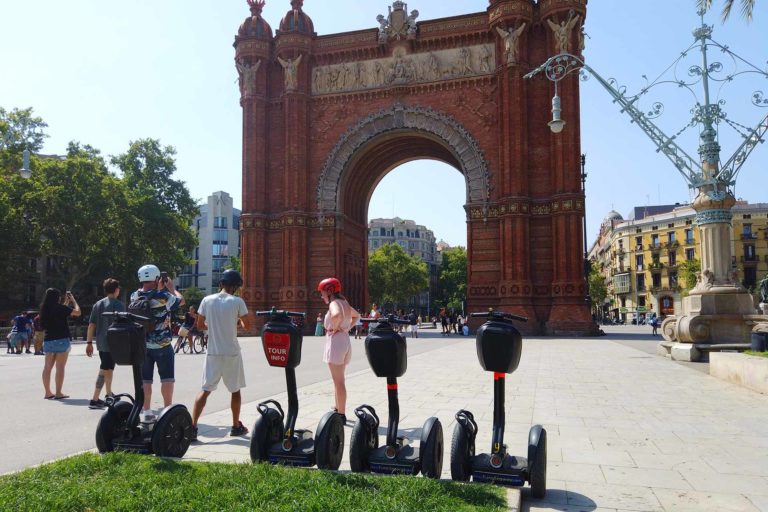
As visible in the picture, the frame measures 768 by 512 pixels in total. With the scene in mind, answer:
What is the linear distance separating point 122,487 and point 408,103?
107 ft

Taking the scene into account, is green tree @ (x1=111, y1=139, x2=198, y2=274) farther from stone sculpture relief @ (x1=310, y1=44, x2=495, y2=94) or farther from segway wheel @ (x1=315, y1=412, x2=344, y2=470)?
segway wheel @ (x1=315, y1=412, x2=344, y2=470)

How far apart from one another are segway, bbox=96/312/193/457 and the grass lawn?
1.24ft

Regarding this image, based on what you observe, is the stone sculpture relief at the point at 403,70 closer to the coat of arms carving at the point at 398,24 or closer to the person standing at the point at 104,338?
the coat of arms carving at the point at 398,24

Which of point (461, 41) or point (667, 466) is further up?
point (461, 41)

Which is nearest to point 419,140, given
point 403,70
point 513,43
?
point 403,70

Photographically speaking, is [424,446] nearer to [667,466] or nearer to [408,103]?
[667,466]

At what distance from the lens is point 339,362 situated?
688cm

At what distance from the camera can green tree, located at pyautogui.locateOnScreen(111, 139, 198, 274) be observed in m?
44.2

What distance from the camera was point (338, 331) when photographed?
6.85 meters

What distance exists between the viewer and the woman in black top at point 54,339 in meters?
9.70

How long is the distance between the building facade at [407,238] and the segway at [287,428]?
359 feet

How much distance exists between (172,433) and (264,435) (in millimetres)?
857

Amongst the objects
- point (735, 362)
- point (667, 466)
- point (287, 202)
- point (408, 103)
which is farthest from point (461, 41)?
point (667, 466)

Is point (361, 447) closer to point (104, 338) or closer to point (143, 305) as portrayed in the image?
point (143, 305)
